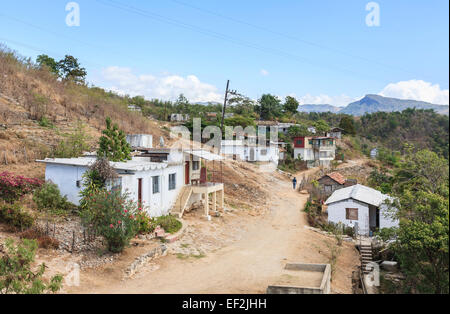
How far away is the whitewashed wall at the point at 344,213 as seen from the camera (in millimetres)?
20188

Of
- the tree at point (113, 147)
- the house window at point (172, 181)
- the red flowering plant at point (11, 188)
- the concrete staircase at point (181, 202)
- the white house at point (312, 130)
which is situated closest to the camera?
the red flowering plant at point (11, 188)

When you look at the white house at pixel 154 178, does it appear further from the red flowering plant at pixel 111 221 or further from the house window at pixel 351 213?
the house window at pixel 351 213

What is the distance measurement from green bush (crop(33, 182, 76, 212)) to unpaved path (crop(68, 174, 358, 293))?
5.24 m

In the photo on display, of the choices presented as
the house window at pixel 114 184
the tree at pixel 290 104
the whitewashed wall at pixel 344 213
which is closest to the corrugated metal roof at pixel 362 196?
the whitewashed wall at pixel 344 213

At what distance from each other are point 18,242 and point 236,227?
10.4m

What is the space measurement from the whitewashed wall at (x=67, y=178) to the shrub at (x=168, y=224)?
367 centimetres

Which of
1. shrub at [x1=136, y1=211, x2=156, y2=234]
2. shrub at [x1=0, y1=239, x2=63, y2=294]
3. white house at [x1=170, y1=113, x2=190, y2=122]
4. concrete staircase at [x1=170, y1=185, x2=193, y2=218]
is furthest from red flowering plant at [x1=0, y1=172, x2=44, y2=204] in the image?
white house at [x1=170, y1=113, x2=190, y2=122]

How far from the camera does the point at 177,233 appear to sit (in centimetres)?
1535

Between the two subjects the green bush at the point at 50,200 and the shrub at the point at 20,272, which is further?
→ the green bush at the point at 50,200

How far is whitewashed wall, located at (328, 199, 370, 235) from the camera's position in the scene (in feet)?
66.2

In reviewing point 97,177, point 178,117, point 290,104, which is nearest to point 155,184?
point 97,177

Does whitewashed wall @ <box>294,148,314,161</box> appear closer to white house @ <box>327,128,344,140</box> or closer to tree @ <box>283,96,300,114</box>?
white house @ <box>327,128,344,140</box>

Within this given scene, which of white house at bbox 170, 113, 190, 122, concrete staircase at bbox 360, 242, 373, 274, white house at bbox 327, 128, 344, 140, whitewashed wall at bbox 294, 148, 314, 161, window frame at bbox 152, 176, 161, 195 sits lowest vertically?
Answer: concrete staircase at bbox 360, 242, 373, 274
